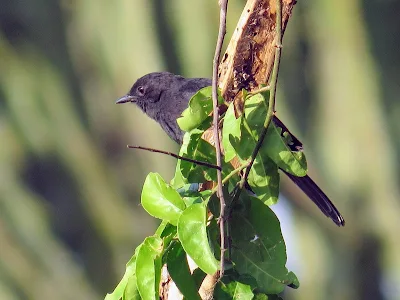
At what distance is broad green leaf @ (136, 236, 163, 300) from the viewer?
240cm

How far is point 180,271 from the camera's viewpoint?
246cm

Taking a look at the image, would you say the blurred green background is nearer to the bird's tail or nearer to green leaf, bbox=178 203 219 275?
the bird's tail

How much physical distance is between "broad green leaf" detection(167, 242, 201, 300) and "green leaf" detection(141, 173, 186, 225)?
90mm

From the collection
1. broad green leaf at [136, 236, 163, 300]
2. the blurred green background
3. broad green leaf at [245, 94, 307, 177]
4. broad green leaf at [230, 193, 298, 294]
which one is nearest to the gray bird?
the blurred green background

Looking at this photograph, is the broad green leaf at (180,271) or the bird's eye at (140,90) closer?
the broad green leaf at (180,271)

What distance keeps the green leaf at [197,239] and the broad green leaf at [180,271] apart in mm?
142

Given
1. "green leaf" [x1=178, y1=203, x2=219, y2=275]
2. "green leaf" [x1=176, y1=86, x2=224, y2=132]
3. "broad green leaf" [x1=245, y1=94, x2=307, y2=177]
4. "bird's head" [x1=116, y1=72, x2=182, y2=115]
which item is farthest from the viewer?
"bird's head" [x1=116, y1=72, x2=182, y2=115]

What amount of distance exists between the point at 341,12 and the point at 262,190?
2.53 m

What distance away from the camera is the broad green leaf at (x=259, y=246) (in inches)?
98.0

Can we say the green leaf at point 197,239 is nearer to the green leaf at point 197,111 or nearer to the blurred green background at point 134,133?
the green leaf at point 197,111

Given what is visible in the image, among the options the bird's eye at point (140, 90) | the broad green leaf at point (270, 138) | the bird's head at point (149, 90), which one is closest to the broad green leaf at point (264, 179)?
the broad green leaf at point (270, 138)

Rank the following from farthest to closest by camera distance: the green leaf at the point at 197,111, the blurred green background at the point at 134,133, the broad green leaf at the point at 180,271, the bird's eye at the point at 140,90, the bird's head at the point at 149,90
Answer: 1. the bird's eye at the point at 140,90
2. the bird's head at the point at 149,90
3. the blurred green background at the point at 134,133
4. the green leaf at the point at 197,111
5. the broad green leaf at the point at 180,271

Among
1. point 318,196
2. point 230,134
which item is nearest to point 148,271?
point 230,134

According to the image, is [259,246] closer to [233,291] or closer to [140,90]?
[233,291]
